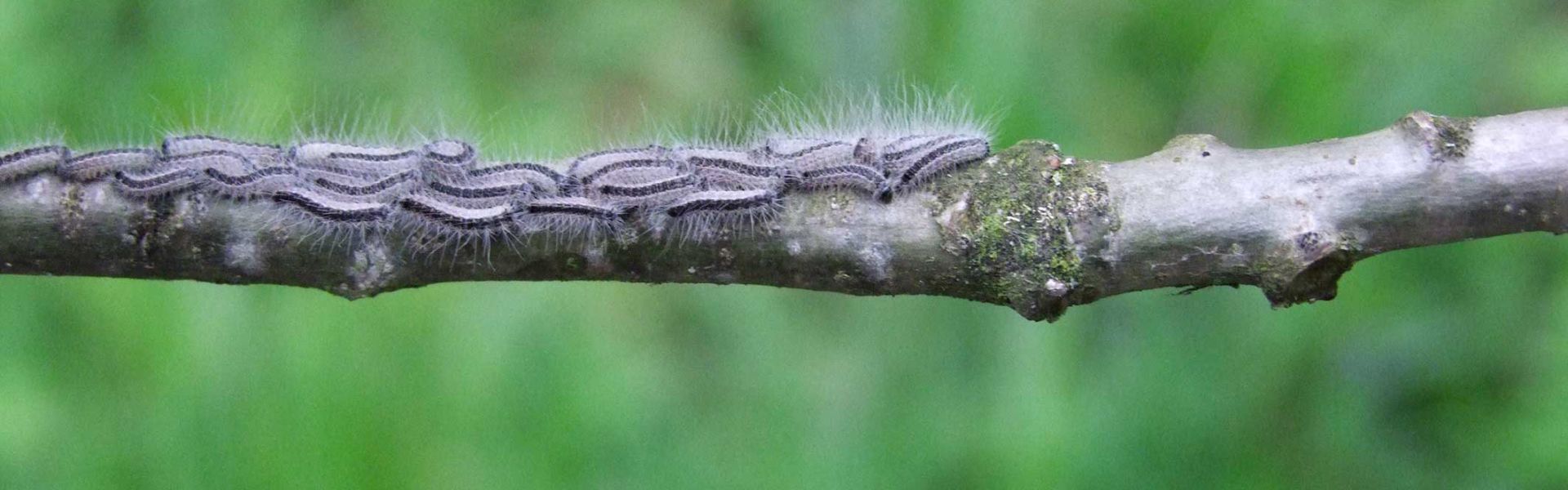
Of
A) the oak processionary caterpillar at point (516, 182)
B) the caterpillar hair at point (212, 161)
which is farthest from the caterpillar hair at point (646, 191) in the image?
the caterpillar hair at point (212, 161)

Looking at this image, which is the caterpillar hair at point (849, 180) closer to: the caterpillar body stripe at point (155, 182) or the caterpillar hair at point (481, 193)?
the caterpillar hair at point (481, 193)

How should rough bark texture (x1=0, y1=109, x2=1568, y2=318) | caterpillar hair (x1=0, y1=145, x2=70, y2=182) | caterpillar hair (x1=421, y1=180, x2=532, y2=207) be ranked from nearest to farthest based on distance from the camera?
rough bark texture (x1=0, y1=109, x2=1568, y2=318), caterpillar hair (x1=0, y1=145, x2=70, y2=182), caterpillar hair (x1=421, y1=180, x2=532, y2=207)

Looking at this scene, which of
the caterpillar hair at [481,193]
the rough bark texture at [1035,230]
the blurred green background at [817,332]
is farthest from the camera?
the blurred green background at [817,332]

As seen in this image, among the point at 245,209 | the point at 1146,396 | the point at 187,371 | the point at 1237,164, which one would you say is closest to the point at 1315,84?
the point at 1146,396

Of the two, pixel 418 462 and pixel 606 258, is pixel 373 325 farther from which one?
pixel 606 258

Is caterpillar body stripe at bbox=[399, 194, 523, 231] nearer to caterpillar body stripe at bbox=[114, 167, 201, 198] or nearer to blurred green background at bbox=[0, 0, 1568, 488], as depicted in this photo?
caterpillar body stripe at bbox=[114, 167, 201, 198]

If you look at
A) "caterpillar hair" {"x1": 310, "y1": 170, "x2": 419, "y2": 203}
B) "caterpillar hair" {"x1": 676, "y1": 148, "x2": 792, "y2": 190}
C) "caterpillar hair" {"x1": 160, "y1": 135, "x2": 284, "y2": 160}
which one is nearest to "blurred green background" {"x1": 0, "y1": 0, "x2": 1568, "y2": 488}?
"caterpillar hair" {"x1": 160, "y1": 135, "x2": 284, "y2": 160}
